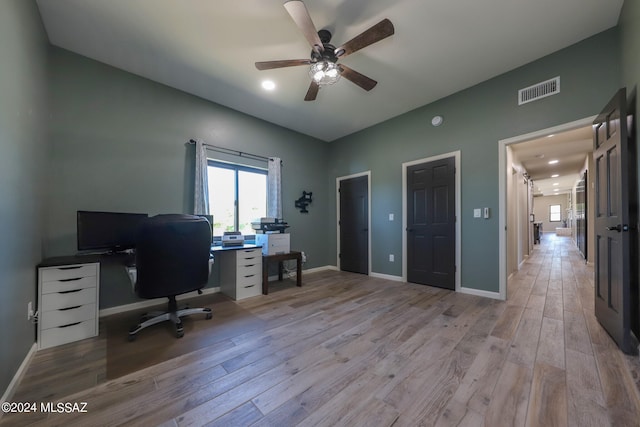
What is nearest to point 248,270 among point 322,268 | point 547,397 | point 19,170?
point 322,268

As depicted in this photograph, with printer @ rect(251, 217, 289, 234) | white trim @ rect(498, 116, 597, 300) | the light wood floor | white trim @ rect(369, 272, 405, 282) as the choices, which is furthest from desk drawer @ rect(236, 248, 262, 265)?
white trim @ rect(498, 116, 597, 300)

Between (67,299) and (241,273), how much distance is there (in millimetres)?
1594

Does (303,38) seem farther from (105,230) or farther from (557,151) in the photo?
(557,151)

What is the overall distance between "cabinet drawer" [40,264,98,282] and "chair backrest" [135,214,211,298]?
24.0 inches

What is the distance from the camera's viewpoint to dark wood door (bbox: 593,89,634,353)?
1.72 meters

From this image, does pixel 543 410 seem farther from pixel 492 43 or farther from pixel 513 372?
pixel 492 43

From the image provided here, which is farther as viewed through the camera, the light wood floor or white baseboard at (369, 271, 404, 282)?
white baseboard at (369, 271, 404, 282)

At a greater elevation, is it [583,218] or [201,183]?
[201,183]

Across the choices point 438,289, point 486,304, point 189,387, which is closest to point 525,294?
point 486,304

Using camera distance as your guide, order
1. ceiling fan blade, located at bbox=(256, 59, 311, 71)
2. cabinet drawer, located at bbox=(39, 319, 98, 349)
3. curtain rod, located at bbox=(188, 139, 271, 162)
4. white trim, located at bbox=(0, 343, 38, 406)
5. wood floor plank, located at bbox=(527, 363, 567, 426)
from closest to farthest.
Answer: wood floor plank, located at bbox=(527, 363, 567, 426) < white trim, located at bbox=(0, 343, 38, 406) < cabinet drawer, located at bbox=(39, 319, 98, 349) < ceiling fan blade, located at bbox=(256, 59, 311, 71) < curtain rod, located at bbox=(188, 139, 271, 162)

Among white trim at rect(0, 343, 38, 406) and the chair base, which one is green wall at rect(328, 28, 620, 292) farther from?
white trim at rect(0, 343, 38, 406)

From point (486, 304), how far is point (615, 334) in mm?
1035

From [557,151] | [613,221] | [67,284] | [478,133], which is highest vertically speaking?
[557,151]

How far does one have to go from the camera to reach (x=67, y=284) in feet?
6.64
